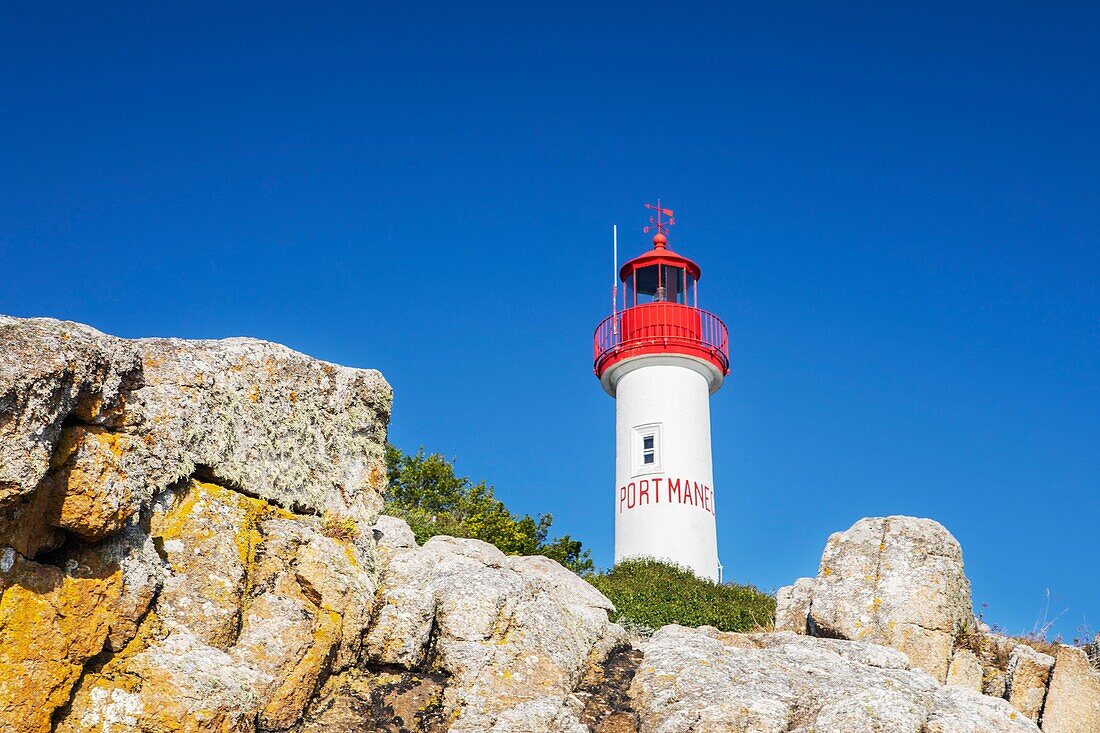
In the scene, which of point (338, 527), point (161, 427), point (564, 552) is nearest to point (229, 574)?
point (161, 427)

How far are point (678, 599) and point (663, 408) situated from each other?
1027 cm

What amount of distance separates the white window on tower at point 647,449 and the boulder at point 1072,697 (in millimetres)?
19346

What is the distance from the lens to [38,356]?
5.81 m

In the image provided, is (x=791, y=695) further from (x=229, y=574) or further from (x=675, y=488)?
(x=675, y=488)

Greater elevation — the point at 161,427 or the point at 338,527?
the point at 161,427

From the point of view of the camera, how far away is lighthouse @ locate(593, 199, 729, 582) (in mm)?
31109

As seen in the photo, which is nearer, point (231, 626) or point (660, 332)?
point (231, 626)

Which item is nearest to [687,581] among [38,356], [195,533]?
[195,533]

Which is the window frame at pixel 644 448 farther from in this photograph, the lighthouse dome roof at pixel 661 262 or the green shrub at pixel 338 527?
the green shrub at pixel 338 527

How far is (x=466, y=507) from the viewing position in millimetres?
26578

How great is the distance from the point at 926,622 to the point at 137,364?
35.0 feet

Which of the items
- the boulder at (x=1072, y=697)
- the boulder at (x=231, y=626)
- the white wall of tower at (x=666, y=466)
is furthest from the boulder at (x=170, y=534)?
the white wall of tower at (x=666, y=466)

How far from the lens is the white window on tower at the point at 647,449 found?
3192 centimetres

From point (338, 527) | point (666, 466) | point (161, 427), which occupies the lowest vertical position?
point (338, 527)
